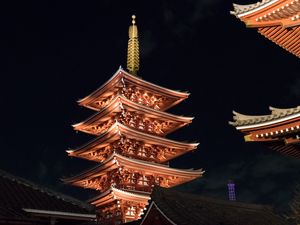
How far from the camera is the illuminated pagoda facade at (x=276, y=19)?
13.6 metres

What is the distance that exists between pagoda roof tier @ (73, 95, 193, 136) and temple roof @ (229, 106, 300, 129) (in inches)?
916

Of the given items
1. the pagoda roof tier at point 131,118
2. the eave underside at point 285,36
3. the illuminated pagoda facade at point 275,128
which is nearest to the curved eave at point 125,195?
the pagoda roof tier at point 131,118

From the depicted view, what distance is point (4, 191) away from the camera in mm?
11852

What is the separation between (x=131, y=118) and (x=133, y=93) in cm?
274

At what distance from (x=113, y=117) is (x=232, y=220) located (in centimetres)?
2057

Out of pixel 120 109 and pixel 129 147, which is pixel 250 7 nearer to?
pixel 120 109

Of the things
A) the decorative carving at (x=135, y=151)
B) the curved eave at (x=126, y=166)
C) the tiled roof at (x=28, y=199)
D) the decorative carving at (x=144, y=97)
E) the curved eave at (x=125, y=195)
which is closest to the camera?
the tiled roof at (x=28, y=199)

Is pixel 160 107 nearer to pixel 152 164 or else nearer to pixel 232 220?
pixel 152 164

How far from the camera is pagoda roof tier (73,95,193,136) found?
3709 centimetres

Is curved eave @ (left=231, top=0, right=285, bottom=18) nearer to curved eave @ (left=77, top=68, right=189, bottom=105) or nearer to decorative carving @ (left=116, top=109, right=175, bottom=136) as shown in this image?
curved eave @ (left=77, top=68, right=189, bottom=105)

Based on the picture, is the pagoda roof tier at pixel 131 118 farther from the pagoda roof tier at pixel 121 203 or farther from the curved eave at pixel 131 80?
the pagoda roof tier at pixel 121 203

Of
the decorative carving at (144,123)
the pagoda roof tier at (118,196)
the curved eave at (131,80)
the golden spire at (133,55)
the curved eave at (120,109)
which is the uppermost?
the golden spire at (133,55)

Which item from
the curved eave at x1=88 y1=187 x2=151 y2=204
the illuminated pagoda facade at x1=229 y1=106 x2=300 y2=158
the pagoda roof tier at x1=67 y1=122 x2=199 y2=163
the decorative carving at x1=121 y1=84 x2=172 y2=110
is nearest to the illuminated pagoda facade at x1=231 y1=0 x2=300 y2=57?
the illuminated pagoda facade at x1=229 y1=106 x2=300 y2=158

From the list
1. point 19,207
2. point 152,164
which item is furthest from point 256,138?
point 152,164
